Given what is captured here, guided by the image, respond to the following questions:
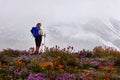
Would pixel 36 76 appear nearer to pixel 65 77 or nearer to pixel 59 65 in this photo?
pixel 65 77

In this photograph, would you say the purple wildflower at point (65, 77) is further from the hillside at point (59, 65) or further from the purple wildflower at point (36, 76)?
the purple wildflower at point (36, 76)

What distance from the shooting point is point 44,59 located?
21.5 m

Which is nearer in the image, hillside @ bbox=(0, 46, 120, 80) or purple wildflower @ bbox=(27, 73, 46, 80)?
purple wildflower @ bbox=(27, 73, 46, 80)

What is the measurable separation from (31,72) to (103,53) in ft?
21.7

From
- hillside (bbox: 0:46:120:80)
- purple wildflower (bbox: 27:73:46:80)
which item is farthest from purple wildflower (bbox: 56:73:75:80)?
purple wildflower (bbox: 27:73:46:80)

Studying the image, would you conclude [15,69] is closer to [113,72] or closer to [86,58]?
[113,72]

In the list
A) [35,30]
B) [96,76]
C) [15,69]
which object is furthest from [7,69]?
[35,30]

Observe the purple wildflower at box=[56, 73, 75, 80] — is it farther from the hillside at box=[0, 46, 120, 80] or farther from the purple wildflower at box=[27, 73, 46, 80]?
the purple wildflower at box=[27, 73, 46, 80]

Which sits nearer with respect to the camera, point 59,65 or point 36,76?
point 36,76

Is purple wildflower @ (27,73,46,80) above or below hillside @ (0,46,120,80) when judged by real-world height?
below

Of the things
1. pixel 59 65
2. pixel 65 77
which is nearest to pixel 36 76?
pixel 65 77

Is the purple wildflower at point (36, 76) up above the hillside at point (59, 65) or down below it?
below

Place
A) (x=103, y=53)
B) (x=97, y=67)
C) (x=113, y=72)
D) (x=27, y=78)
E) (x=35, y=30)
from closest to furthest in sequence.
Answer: (x=27, y=78), (x=113, y=72), (x=97, y=67), (x=103, y=53), (x=35, y=30)

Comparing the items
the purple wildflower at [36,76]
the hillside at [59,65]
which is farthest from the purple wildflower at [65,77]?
the purple wildflower at [36,76]
